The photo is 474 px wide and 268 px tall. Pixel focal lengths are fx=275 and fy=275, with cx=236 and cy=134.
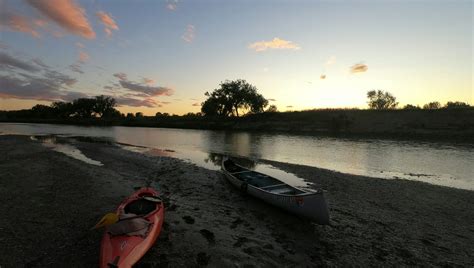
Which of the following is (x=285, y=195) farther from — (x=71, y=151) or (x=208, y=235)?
(x=71, y=151)

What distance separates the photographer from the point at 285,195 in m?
11.9

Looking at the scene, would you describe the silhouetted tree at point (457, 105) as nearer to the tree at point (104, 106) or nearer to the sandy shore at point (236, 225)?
the sandy shore at point (236, 225)

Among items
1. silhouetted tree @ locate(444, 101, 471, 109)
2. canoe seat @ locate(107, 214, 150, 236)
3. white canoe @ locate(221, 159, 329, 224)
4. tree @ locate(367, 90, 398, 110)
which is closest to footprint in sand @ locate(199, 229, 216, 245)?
canoe seat @ locate(107, 214, 150, 236)

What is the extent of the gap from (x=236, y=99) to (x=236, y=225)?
98731mm

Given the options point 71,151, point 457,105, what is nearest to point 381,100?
point 457,105

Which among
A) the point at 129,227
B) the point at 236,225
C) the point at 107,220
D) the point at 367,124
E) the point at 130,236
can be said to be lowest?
the point at 236,225

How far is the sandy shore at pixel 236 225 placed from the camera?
869cm

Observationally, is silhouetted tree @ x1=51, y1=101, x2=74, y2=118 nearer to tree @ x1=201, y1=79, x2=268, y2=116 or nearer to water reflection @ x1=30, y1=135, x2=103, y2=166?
tree @ x1=201, y1=79, x2=268, y2=116

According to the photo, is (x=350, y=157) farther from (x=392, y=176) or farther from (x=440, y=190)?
(x=440, y=190)

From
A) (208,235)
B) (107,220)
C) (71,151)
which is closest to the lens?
(107,220)

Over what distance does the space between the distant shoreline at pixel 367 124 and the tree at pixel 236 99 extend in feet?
30.9

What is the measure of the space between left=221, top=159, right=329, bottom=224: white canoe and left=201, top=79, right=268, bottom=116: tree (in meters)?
91.8

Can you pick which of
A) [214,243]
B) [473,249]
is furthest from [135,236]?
[473,249]

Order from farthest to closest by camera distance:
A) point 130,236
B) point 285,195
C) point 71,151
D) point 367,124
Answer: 1. point 367,124
2. point 71,151
3. point 285,195
4. point 130,236
